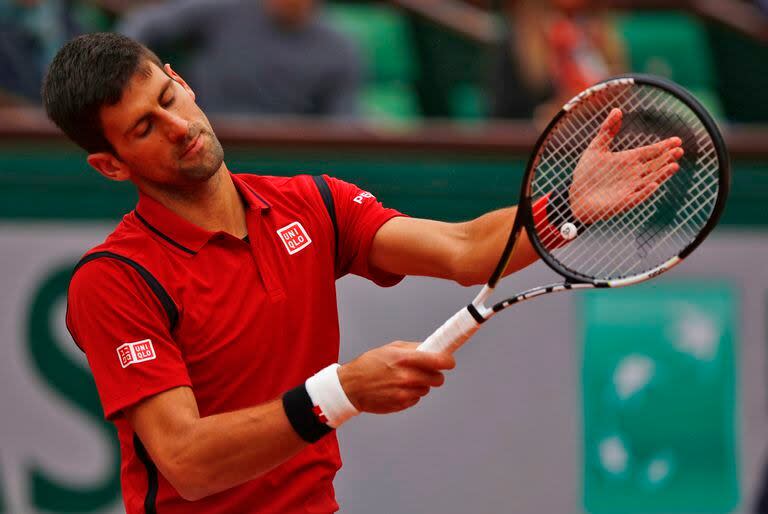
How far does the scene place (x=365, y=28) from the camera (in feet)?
23.6

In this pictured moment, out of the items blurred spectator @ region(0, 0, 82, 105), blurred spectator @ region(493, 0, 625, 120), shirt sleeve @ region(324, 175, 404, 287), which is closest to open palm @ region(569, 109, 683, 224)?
shirt sleeve @ region(324, 175, 404, 287)

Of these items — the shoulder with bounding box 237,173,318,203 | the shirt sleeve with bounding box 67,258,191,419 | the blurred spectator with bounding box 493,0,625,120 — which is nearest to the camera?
the shirt sleeve with bounding box 67,258,191,419

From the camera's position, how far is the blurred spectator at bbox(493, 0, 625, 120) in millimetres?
6051

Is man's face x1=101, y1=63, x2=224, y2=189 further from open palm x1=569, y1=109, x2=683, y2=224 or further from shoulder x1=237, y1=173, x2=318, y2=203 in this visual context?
open palm x1=569, y1=109, x2=683, y2=224

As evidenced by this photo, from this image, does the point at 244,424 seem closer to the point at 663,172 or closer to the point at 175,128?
the point at 175,128

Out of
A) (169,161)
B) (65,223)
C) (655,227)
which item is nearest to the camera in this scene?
(169,161)

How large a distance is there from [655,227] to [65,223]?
8.53 ft

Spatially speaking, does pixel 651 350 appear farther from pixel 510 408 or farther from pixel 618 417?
pixel 510 408

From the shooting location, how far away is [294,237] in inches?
122

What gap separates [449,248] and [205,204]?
1.97ft

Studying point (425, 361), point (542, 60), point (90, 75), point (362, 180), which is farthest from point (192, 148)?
point (542, 60)

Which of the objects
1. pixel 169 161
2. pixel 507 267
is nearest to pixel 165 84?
pixel 169 161

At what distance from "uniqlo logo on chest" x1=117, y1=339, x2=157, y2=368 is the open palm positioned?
1022mm

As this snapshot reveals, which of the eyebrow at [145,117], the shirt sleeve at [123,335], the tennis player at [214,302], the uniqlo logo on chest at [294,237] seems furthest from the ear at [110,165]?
the uniqlo logo on chest at [294,237]
